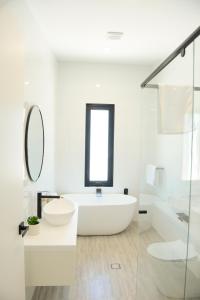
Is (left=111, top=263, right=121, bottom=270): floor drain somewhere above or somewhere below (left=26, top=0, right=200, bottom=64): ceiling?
below

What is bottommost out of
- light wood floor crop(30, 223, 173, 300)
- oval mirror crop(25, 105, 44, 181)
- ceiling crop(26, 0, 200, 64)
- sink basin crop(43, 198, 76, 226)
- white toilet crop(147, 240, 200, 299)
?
light wood floor crop(30, 223, 173, 300)

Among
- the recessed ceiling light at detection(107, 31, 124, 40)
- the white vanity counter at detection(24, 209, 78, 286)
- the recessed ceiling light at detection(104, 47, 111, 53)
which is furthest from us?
the recessed ceiling light at detection(104, 47, 111, 53)

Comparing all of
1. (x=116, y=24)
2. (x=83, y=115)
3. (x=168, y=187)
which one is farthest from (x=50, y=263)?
(x=83, y=115)

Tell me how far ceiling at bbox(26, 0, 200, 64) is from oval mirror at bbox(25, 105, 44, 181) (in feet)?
3.39

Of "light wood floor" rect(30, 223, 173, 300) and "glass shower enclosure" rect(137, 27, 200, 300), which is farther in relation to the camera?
"light wood floor" rect(30, 223, 173, 300)

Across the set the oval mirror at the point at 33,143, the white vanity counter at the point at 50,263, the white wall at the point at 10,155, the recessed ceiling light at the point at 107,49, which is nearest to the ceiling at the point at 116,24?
the recessed ceiling light at the point at 107,49

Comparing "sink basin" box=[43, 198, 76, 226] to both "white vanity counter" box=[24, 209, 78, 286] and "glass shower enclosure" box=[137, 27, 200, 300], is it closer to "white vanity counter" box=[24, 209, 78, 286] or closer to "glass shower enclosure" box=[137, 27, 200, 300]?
"white vanity counter" box=[24, 209, 78, 286]

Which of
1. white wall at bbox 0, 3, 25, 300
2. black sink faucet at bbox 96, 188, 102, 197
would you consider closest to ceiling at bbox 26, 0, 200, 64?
white wall at bbox 0, 3, 25, 300

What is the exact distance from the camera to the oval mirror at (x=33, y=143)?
2254 millimetres

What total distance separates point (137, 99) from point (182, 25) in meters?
1.83

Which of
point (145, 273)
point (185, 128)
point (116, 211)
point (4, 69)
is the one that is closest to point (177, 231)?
point (145, 273)

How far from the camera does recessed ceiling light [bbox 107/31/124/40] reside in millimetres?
2830

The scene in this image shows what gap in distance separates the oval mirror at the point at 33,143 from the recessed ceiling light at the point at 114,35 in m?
1.34

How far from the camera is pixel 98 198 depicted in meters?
4.12
